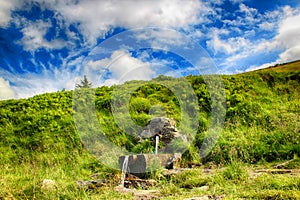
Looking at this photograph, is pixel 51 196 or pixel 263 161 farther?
pixel 263 161

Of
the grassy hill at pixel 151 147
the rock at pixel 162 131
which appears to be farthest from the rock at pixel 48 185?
the rock at pixel 162 131

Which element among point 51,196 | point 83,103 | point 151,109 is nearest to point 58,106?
point 83,103

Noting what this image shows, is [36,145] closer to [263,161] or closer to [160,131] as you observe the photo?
[160,131]

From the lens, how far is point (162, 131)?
433 inches

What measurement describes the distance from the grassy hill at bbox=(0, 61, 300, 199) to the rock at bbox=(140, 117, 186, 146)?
47 centimetres

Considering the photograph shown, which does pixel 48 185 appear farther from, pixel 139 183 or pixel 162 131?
pixel 162 131

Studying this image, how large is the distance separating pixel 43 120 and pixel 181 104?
6250 mm

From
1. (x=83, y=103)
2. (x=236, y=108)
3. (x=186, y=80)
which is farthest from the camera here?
(x=186, y=80)

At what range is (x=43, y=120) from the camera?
13547 mm

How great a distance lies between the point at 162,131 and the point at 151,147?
0.74 m

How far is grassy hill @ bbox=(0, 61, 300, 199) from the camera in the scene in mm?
6211

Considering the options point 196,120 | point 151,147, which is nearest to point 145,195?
point 151,147

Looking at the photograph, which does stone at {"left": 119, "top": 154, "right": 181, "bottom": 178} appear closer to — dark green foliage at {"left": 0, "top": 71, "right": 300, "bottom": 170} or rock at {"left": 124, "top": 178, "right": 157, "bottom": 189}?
rock at {"left": 124, "top": 178, "right": 157, "bottom": 189}

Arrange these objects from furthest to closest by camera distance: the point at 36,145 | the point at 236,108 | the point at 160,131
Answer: the point at 236,108 < the point at 36,145 < the point at 160,131
